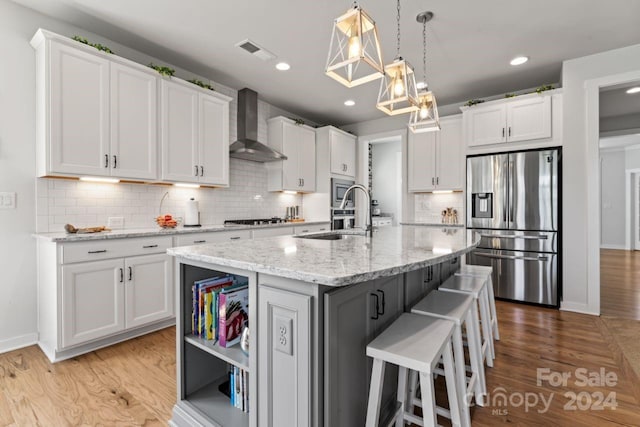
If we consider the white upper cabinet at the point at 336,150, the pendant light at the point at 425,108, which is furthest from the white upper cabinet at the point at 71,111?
the white upper cabinet at the point at 336,150

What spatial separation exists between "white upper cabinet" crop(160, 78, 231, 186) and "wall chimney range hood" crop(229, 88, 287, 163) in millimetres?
285

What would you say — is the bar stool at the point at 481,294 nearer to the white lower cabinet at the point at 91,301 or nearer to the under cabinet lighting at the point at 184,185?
the white lower cabinet at the point at 91,301

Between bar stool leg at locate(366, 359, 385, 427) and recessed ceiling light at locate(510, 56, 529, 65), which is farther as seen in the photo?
recessed ceiling light at locate(510, 56, 529, 65)

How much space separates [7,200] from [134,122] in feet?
3.67

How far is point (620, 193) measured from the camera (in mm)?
7668

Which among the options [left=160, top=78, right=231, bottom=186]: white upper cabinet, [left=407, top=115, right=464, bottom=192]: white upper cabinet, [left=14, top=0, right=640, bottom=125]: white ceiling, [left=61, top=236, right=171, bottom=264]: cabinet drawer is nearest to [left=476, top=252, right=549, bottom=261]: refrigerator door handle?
[left=407, top=115, right=464, bottom=192]: white upper cabinet

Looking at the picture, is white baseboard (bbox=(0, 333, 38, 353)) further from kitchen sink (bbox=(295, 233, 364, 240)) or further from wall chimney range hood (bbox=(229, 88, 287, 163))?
wall chimney range hood (bbox=(229, 88, 287, 163))

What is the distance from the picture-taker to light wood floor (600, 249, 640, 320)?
3328 mm

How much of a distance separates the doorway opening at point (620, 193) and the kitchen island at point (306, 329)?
14.7 ft

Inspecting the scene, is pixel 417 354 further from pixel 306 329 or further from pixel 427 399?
pixel 306 329

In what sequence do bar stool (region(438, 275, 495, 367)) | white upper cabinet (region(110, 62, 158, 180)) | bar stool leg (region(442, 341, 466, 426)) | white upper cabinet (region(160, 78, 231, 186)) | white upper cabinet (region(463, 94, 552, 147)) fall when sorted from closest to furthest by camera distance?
bar stool leg (region(442, 341, 466, 426)), bar stool (region(438, 275, 495, 367)), white upper cabinet (region(110, 62, 158, 180)), white upper cabinet (region(160, 78, 231, 186)), white upper cabinet (region(463, 94, 552, 147))

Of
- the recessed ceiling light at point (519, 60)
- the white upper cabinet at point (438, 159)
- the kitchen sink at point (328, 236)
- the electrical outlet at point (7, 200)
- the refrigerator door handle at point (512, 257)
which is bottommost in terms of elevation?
the refrigerator door handle at point (512, 257)

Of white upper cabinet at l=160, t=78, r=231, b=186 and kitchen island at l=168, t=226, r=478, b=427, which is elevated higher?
white upper cabinet at l=160, t=78, r=231, b=186

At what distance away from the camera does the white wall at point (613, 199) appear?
764cm
